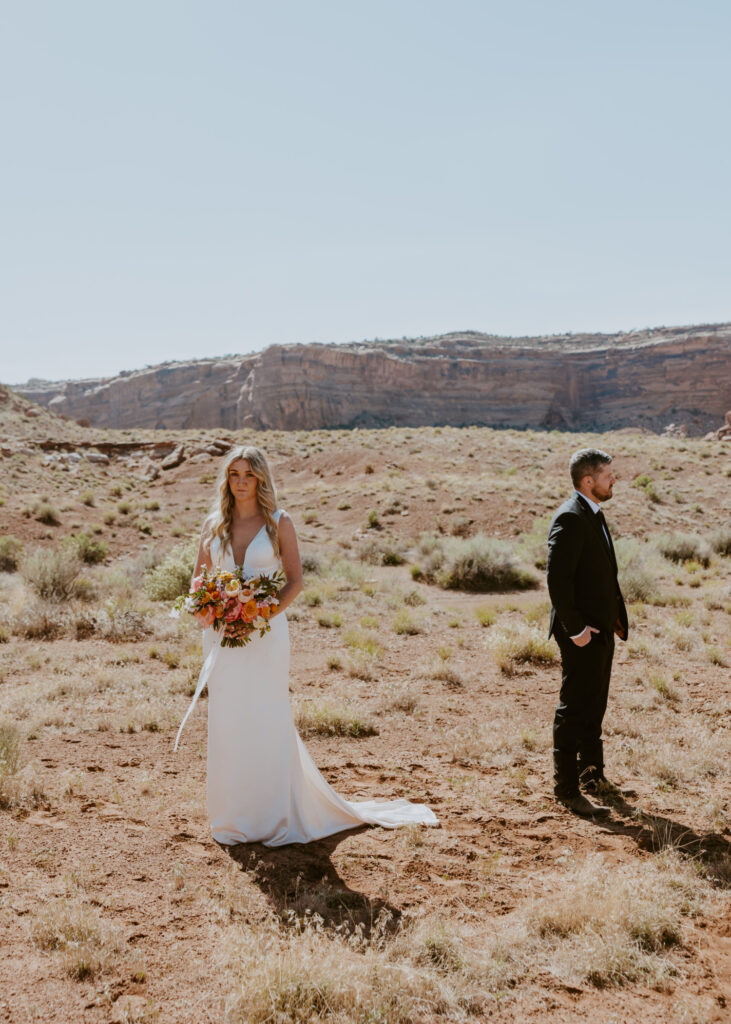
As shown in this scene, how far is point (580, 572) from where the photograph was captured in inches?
181

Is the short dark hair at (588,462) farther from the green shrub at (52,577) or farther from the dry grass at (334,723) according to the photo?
the green shrub at (52,577)

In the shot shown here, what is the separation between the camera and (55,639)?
993 centimetres

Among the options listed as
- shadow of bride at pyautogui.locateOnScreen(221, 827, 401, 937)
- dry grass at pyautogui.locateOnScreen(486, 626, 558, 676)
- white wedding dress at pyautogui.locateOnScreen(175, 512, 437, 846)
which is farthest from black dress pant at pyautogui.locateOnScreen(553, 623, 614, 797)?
dry grass at pyautogui.locateOnScreen(486, 626, 558, 676)

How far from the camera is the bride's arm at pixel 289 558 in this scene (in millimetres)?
4117

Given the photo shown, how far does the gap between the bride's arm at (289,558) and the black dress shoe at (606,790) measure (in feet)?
8.50

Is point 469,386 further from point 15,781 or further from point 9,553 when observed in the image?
point 15,781

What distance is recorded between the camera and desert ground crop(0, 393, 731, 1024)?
2768 millimetres

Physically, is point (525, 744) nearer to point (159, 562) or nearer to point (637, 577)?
point (637, 577)

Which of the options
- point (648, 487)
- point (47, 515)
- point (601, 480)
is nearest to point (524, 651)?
point (601, 480)

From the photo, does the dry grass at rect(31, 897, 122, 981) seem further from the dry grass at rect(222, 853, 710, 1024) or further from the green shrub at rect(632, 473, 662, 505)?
the green shrub at rect(632, 473, 662, 505)

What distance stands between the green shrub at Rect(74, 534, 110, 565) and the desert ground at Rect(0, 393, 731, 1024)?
14.1 ft

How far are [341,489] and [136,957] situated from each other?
24834 millimetres

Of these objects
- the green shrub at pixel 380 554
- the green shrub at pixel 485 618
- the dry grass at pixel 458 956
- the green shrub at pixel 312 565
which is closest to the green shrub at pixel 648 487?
the green shrub at pixel 380 554

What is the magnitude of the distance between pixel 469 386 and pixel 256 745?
3143 inches
